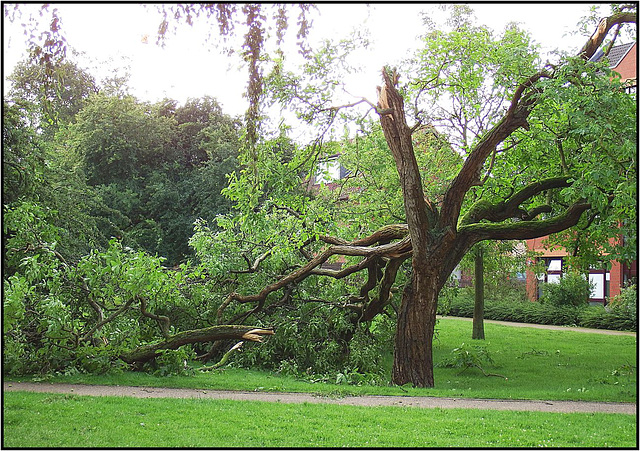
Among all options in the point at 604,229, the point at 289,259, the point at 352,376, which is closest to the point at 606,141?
the point at 604,229

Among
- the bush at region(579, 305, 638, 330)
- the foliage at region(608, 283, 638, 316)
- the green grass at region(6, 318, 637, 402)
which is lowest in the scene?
the green grass at region(6, 318, 637, 402)

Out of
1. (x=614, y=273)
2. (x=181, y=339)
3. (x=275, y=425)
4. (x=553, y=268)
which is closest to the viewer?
(x=275, y=425)

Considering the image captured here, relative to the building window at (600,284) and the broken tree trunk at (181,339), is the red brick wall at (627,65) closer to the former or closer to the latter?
the building window at (600,284)

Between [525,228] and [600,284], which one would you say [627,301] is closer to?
[600,284]

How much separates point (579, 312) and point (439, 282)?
17690 millimetres

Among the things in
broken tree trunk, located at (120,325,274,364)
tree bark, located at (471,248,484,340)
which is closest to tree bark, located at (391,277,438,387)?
broken tree trunk, located at (120,325,274,364)

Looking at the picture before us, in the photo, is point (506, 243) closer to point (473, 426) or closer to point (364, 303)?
point (364, 303)

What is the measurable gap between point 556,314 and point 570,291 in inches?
55.2

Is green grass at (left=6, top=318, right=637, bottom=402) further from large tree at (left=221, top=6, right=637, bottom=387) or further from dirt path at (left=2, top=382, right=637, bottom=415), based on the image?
large tree at (left=221, top=6, right=637, bottom=387)

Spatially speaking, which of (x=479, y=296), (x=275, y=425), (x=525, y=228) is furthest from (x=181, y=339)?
(x=479, y=296)

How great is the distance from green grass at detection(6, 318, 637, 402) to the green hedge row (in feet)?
17.1

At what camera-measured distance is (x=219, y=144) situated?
28.8m

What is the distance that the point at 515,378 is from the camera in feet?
A: 40.8

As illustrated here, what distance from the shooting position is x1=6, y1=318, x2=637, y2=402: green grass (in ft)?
31.9
